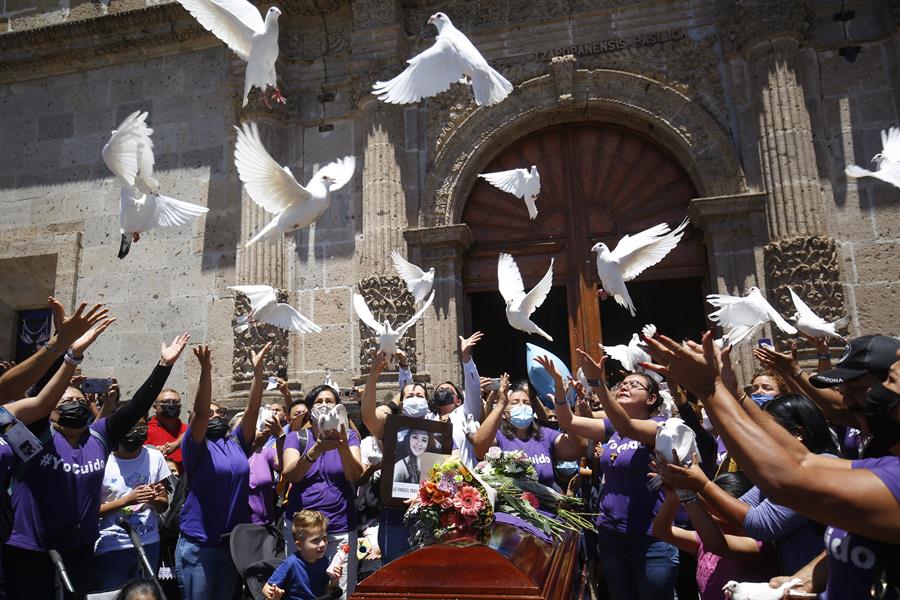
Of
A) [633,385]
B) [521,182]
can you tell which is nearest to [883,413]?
[633,385]

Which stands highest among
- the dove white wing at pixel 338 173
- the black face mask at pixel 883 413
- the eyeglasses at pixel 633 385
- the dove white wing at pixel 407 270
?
the dove white wing at pixel 338 173

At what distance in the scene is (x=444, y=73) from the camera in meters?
5.91

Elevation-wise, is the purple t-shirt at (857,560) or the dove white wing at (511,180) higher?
the dove white wing at (511,180)

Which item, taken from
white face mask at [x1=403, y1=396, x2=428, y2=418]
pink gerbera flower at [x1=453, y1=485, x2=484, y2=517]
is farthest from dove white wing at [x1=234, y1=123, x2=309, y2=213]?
pink gerbera flower at [x1=453, y1=485, x2=484, y2=517]

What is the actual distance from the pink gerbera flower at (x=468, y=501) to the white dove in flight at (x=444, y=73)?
11.9ft

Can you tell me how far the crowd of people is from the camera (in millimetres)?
2039

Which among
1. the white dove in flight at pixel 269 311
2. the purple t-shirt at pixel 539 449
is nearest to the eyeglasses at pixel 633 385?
the purple t-shirt at pixel 539 449

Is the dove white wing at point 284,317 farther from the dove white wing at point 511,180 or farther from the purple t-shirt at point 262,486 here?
the dove white wing at point 511,180

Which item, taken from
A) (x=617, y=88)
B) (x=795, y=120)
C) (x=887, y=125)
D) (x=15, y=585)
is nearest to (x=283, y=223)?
(x=15, y=585)

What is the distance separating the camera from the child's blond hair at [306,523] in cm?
424

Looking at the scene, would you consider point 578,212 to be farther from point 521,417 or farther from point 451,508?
point 451,508

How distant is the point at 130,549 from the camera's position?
15.5 feet

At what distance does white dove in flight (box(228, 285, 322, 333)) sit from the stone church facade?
9.12 ft

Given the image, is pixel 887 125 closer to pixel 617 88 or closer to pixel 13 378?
pixel 617 88
